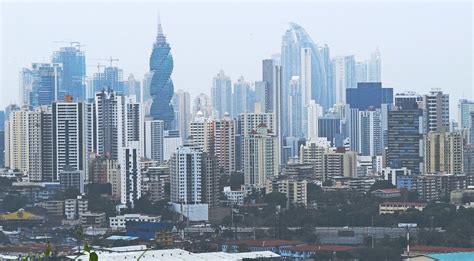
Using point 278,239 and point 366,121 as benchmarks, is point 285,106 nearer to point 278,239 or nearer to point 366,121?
point 366,121

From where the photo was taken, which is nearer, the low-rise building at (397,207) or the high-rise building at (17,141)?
the low-rise building at (397,207)

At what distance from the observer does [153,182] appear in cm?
1116

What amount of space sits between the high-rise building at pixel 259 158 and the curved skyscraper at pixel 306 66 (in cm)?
536

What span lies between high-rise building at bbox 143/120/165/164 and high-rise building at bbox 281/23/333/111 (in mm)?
2409

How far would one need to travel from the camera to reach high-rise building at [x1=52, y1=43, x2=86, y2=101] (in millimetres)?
16219

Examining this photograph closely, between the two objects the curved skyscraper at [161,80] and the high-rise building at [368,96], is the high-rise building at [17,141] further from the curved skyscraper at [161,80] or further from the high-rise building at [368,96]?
the high-rise building at [368,96]

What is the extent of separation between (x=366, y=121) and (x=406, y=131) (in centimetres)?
265

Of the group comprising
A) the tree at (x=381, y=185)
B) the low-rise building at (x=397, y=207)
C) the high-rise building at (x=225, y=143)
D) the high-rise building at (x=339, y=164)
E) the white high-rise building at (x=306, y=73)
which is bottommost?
the low-rise building at (x=397, y=207)

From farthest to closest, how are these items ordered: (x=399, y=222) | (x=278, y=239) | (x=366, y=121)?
(x=366, y=121) → (x=399, y=222) → (x=278, y=239)

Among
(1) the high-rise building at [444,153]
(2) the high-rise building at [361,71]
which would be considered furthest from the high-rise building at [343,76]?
(1) the high-rise building at [444,153]

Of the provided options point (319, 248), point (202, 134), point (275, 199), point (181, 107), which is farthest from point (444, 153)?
point (181, 107)

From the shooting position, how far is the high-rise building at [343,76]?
18672 mm

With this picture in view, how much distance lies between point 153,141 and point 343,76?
542cm

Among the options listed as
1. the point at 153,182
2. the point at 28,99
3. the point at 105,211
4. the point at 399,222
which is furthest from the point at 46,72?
the point at 399,222
